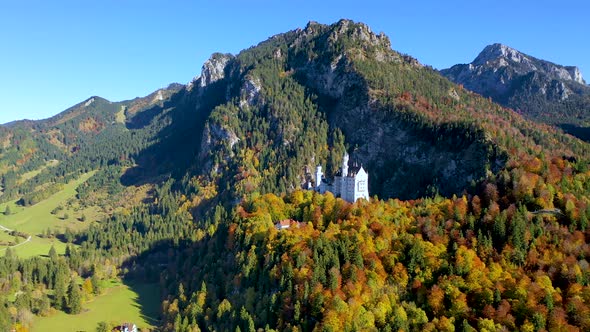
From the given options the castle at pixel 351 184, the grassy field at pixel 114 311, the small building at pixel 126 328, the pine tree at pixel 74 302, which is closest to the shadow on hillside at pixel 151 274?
the grassy field at pixel 114 311

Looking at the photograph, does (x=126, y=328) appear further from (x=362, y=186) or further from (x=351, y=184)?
(x=362, y=186)

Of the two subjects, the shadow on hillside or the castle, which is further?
the castle

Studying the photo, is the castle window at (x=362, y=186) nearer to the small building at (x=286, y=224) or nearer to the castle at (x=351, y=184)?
the castle at (x=351, y=184)

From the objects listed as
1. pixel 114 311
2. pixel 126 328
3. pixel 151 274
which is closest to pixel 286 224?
pixel 126 328

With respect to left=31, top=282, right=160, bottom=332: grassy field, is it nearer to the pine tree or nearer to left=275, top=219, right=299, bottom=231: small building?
the pine tree

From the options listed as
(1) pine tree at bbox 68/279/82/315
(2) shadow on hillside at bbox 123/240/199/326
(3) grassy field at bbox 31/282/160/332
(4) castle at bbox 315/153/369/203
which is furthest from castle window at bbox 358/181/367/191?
(1) pine tree at bbox 68/279/82/315

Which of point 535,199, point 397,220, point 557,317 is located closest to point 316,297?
point 397,220

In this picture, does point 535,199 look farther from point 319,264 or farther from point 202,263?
point 202,263

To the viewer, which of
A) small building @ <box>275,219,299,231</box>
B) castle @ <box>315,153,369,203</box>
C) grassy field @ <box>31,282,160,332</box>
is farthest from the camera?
castle @ <box>315,153,369,203</box>
